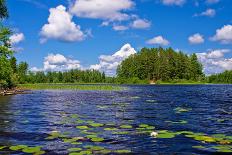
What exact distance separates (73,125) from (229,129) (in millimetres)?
10762

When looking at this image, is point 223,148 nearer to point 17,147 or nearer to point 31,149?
point 31,149

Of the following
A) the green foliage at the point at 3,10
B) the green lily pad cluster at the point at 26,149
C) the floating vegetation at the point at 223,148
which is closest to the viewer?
the green lily pad cluster at the point at 26,149

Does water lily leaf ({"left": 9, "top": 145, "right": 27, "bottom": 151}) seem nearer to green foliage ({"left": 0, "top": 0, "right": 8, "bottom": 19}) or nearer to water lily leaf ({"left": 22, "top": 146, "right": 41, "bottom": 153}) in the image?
water lily leaf ({"left": 22, "top": 146, "right": 41, "bottom": 153})

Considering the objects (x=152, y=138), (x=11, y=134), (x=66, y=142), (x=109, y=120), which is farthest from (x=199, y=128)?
(x=11, y=134)

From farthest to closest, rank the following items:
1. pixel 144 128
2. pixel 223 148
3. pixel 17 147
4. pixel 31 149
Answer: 1. pixel 144 128
2. pixel 17 147
3. pixel 223 148
4. pixel 31 149

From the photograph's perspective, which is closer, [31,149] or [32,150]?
[32,150]

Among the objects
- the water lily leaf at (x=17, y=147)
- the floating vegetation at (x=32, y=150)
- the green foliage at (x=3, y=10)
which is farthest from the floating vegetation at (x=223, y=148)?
the green foliage at (x=3, y=10)

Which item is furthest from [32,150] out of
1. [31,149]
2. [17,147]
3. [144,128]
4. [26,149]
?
[144,128]

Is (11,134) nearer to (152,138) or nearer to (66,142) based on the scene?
(66,142)

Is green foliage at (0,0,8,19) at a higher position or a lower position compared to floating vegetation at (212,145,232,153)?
higher

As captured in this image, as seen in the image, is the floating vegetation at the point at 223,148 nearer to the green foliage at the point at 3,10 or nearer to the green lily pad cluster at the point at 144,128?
the green lily pad cluster at the point at 144,128

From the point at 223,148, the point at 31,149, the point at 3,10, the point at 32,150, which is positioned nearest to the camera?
the point at 32,150

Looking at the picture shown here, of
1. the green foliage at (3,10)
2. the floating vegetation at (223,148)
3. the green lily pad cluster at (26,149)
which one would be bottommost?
the green lily pad cluster at (26,149)

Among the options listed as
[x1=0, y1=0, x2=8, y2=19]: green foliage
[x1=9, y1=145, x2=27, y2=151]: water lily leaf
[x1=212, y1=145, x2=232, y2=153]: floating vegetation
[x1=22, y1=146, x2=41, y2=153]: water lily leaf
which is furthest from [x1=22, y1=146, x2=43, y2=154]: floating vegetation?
[x1=0, y1=0, x2=8, y2=19]: green foliage
